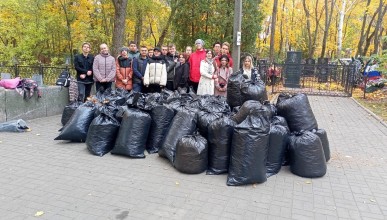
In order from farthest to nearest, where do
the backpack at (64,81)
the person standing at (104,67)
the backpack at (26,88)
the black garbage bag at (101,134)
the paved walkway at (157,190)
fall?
1. the backpack at (64,81)
2. the person standing at (104,67)
3. the backpack at (26,88)
4. the black garbage bag at (101,134)
5. the paved walkway at (157,190)

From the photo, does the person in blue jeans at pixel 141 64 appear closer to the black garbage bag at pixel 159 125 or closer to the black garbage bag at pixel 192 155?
the black garbage bag at pixel 159 125

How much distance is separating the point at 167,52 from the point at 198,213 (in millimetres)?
5323

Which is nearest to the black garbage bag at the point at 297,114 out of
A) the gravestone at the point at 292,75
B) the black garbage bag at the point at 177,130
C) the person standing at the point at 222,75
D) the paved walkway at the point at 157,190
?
the paved walkway at the point at 157,190

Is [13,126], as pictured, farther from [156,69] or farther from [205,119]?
[205,119]

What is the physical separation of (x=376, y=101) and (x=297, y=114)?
8914 mm

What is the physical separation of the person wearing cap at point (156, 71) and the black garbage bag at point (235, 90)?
220 cm

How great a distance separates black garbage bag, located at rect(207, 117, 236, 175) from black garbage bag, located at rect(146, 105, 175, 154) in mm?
1050

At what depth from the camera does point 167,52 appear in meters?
8.11

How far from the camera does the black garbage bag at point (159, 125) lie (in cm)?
532

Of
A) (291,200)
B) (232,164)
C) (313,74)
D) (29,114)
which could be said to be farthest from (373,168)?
(313,74)

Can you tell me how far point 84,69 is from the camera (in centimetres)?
766

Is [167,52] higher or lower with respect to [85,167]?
higher

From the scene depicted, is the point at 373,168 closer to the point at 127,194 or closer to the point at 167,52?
the point at 127,194

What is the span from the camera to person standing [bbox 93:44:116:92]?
7464 millimetres
